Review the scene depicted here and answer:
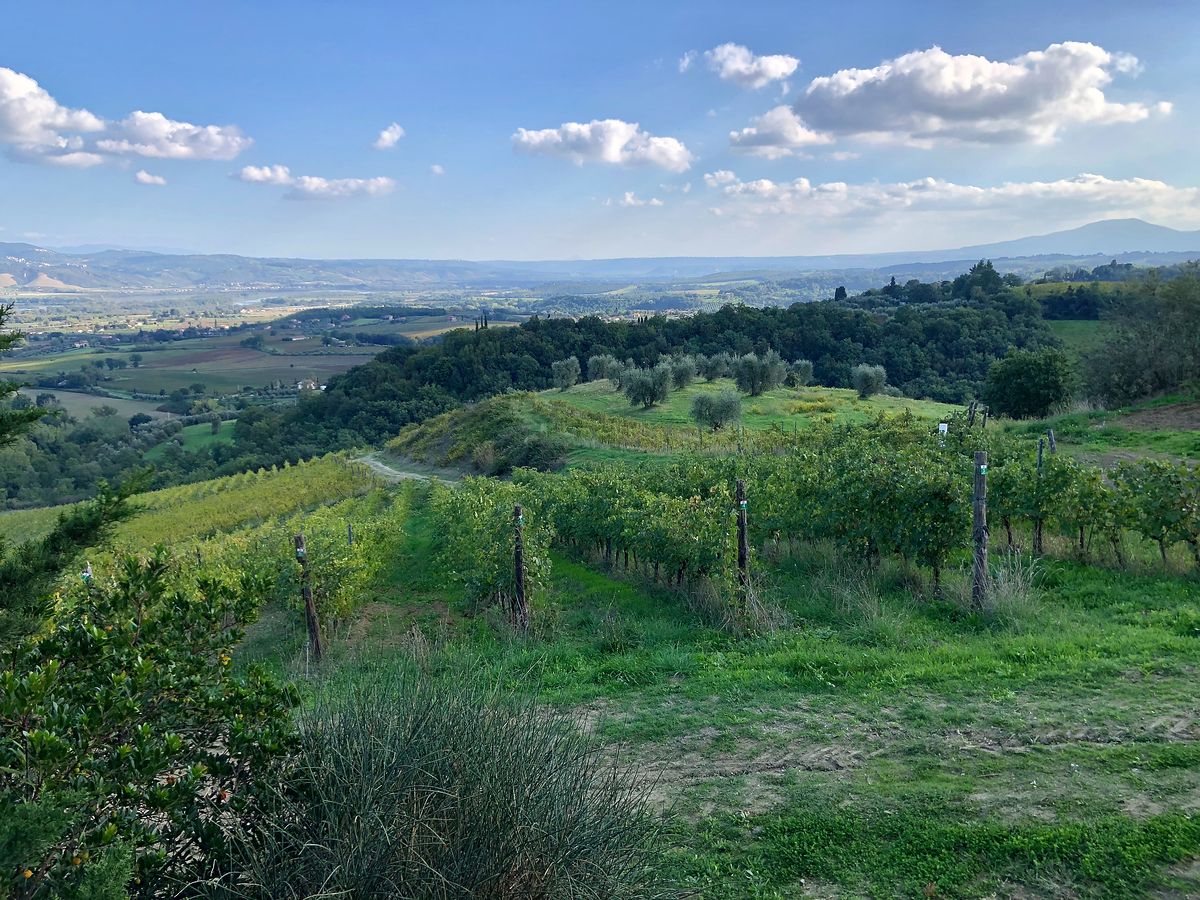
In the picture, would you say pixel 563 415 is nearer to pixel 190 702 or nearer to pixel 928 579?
pixel 928 579

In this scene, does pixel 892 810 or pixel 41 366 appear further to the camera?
pixel 41 366

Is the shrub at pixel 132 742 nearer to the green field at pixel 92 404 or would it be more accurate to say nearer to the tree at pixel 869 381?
the tree at pixel 869 381

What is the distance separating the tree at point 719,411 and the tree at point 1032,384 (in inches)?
485

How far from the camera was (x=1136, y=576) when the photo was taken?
32.6 ft

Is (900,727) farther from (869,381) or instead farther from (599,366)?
(599,366)

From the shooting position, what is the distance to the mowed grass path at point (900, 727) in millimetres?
4500

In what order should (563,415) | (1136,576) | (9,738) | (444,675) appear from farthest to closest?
1. (563,415)
2. (1136,576)
3. (444,675)
4. (9,738)

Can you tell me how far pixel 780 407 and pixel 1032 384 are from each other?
48.2 ft

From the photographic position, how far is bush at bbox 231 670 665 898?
3336 millimetres

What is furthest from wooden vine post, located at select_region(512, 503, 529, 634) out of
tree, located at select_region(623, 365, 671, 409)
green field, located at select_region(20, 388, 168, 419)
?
green field, located at select_region(20, 388, 168, 419)

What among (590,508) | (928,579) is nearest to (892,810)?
(928,579)

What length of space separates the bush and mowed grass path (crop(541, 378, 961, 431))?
30933 millimetres

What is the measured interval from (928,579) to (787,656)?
3830 millimetres

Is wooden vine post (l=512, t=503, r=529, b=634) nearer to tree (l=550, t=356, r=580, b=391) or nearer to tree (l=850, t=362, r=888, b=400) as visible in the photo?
tree (l=850, t=362, r=888, b=400)
